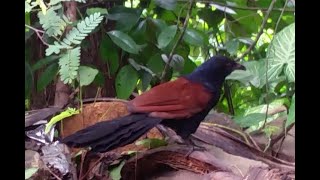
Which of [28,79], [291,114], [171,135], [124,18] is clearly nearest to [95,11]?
[124,18]

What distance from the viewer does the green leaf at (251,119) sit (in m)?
1.02

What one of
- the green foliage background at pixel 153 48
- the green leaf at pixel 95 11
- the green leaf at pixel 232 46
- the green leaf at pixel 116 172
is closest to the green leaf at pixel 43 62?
the green foliage background at pixel 153 48

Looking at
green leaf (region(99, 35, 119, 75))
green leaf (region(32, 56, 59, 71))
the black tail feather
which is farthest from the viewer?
green leaf (region(99, 35, 119, 75))

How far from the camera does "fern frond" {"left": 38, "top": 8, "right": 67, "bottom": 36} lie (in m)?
0.96

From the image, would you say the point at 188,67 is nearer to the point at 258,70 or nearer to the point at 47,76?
the point at 258,70

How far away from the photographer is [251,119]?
40.1 inches

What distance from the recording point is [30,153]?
0.96 metres

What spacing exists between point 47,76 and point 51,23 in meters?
0.12

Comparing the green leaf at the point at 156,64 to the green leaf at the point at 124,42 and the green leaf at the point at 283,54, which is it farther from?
the green leaf at the point at 283,54

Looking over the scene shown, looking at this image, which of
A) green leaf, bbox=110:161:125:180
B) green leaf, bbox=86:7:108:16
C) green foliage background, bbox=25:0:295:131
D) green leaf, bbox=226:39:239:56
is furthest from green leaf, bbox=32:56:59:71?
green leaf, bbox=226:39:239:56

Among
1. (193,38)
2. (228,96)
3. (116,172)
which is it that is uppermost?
(193,38)

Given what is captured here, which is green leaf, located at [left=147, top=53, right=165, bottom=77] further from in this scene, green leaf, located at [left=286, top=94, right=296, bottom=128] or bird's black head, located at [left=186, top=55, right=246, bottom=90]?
green leaf, located at [left=286, top=94, right=296, bottom=128]

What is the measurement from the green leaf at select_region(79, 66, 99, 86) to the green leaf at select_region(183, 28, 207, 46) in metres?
0.20

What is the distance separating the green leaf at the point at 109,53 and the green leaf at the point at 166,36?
90mm
